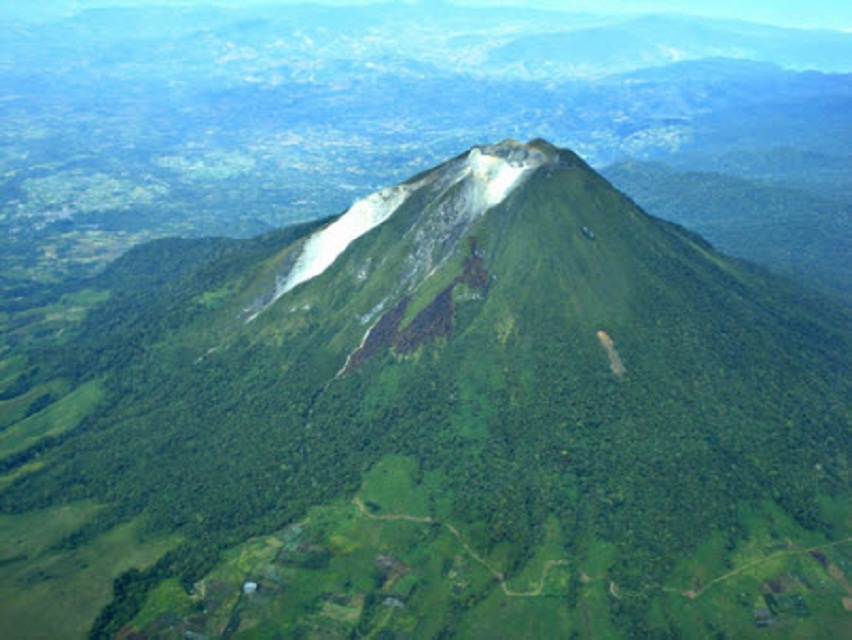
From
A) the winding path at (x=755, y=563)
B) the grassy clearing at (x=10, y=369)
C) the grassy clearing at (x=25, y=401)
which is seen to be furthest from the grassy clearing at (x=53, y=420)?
the winding path at (x=755, y=563)

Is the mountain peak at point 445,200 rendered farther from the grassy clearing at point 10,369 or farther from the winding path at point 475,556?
the winding path at point 475,556

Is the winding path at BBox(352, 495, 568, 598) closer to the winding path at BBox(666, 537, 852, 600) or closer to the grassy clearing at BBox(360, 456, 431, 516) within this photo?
the grassy clearing at BBox(360, 456, 431, 516)

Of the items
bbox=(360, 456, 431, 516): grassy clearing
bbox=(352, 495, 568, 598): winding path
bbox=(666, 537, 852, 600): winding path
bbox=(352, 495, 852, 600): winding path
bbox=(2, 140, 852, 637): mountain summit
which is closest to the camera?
bbox=(666, 537, 852, 600): winding path

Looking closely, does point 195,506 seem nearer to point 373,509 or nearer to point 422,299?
point 373,509

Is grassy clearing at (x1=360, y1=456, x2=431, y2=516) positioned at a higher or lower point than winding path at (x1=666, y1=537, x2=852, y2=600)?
higher

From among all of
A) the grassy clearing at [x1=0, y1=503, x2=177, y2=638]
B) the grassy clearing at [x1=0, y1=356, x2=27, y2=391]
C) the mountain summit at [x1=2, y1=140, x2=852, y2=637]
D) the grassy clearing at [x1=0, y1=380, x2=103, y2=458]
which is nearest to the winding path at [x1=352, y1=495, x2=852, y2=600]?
the mountain summit at [x1=2, y1=140, x2=852, y2=637]

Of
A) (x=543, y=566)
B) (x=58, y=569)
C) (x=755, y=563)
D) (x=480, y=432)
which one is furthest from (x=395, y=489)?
(x=755, y=563)

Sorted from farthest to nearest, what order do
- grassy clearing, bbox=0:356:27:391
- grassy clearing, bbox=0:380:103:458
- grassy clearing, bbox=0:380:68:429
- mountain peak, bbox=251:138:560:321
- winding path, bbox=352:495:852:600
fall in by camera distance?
grassy clearing, bbox=0:356:27:391 → mountain peak, bbox=251:138:560:321 → grassy clearing, bbox=0:380:68:429 → grassy clearing, bbox=0:380:103:458 → winding path, bbox=352:495:852:600
